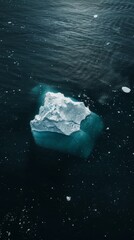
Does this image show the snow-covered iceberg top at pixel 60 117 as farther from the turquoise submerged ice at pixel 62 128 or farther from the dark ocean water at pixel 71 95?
the dark ocean water at pixel 71 95

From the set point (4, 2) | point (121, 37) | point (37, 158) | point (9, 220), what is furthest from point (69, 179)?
point (4, 2)

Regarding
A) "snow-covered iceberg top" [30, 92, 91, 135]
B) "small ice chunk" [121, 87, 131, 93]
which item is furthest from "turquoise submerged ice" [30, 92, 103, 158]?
"small ice chunk" [121, 87, 131, 93]

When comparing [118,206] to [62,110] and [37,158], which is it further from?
[62,110]

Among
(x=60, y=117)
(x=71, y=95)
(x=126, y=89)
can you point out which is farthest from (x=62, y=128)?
(x=126, y=89)

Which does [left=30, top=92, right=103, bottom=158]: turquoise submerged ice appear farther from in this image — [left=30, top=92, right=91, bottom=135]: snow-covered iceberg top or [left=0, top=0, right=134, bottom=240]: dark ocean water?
[left=0, top=0, right=134, bottom=240]: dark ocean water

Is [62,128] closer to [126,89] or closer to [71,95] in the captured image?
[71,95]

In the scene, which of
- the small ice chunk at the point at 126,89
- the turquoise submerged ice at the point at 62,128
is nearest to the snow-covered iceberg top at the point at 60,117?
the turquoise submerged ice at the point at 62,128

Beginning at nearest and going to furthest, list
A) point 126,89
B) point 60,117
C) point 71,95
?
point 60,117 < point 71,95 < point 126,89
